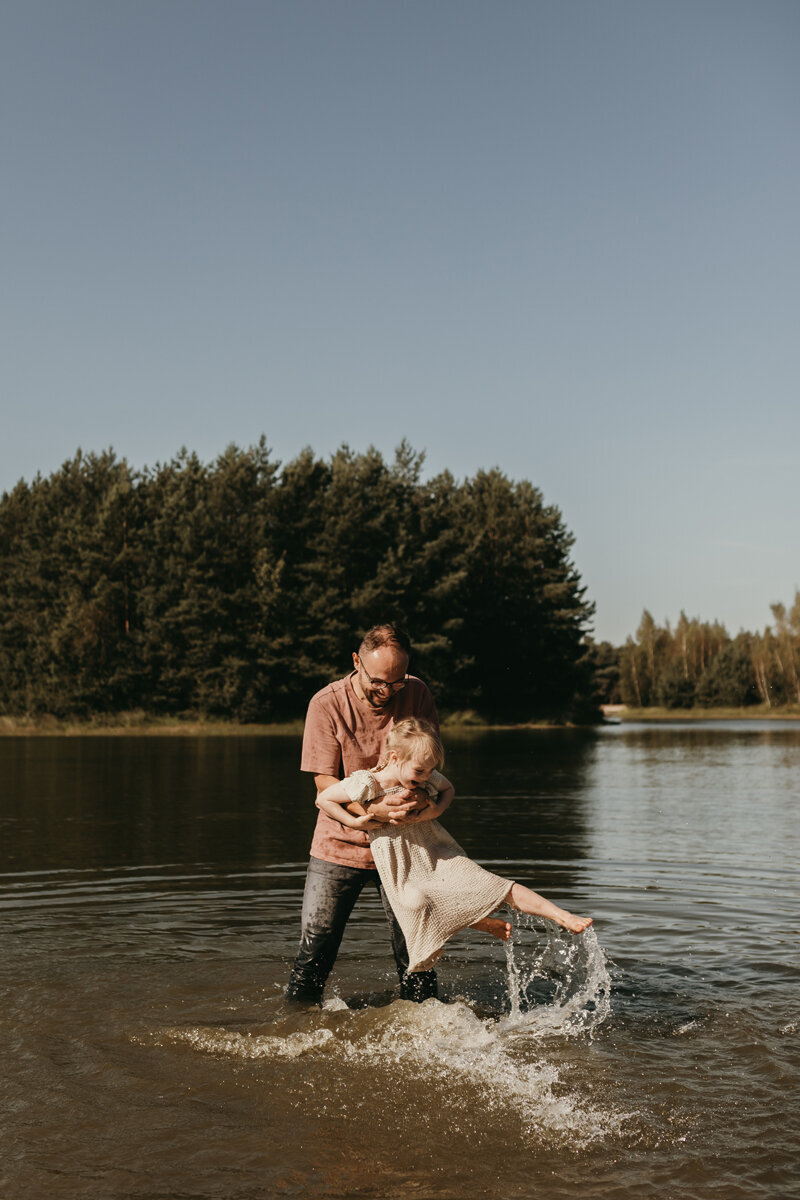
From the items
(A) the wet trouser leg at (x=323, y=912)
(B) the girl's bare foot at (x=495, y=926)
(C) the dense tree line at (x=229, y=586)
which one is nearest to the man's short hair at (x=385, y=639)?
(A) the wet trouser leg at (x=323, y=912)

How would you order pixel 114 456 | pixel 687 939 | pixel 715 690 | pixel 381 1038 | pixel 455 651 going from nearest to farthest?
pixel 381 1038 → pixel 687 939 → pixel 455 651 → pixel 114 456 → pixel 715 690

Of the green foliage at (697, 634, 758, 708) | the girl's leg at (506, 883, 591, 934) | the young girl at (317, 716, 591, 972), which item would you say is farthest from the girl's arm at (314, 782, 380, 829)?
the green foliage at (697, 634, 758, 708)

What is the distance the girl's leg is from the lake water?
0.70m

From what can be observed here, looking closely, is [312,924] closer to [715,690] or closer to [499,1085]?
[499,1085]

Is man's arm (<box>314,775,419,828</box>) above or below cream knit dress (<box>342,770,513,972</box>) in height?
above

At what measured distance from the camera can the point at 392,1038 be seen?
5.73m

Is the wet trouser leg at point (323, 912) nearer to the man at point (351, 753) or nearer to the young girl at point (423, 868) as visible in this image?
the man at point (351, 753)

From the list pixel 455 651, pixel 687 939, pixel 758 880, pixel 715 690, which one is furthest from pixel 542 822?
pixel 715 690

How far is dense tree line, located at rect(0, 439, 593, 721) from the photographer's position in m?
54.2

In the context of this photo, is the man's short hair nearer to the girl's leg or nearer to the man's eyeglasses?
the man's eyeglasses

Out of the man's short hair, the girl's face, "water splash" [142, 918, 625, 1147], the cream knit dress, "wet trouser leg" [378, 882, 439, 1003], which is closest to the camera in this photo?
"water splash" [142, 918, 625, 1147]

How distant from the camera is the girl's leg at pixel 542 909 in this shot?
534cm

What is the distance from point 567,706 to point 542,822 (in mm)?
55656

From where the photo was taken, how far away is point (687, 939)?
831 cm
